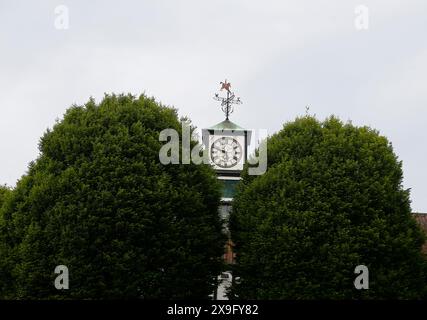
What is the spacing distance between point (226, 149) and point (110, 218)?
21089 millimetres

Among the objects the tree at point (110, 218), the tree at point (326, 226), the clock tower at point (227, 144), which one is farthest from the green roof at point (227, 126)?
the tree at point (110, 218)

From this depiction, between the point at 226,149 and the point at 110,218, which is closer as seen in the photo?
the point at 110,218

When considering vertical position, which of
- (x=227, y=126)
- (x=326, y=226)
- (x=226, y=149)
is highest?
(x=227, y=126)

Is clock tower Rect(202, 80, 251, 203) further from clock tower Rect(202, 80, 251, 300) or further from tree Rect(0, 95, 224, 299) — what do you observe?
tree Rect(0, 95, 224, 299)

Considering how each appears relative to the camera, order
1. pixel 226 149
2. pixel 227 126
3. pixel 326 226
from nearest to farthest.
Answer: pixel 326 226, pixel 226 149, pixel 227 126

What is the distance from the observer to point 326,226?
30219 millimetres

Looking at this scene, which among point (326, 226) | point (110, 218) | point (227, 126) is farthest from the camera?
point (227, 126)

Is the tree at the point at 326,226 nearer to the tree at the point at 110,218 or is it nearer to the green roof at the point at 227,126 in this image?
the tree at the point at 110,218

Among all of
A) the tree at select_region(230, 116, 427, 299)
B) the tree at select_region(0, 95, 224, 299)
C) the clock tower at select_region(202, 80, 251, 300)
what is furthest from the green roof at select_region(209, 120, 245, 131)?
the tree at select_region(0, 95, 224, 299)

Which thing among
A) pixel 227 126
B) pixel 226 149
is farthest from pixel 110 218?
pixel 227 126

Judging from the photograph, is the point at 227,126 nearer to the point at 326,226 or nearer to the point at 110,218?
the point at 326,226

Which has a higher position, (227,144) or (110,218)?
(227,144)

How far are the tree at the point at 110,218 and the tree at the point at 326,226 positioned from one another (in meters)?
1.72
